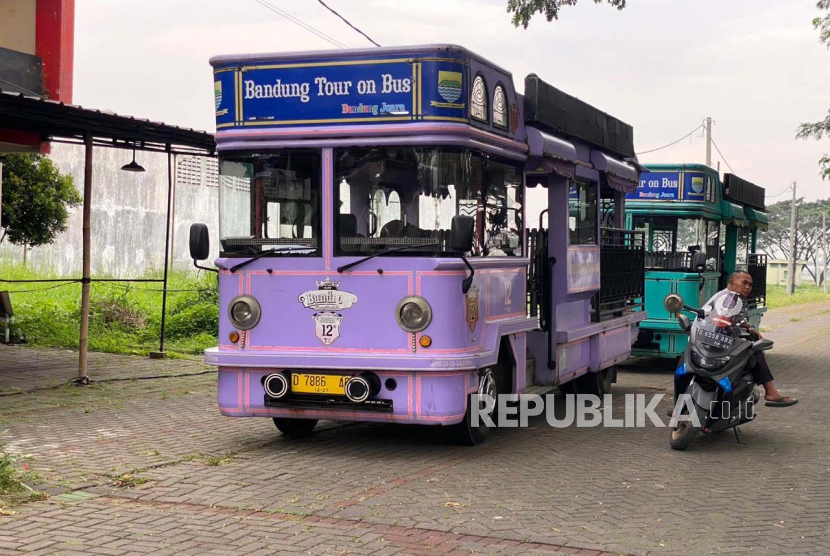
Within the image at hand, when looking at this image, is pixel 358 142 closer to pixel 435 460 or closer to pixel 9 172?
pixel 435 460

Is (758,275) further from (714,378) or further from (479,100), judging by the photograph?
(479,100)

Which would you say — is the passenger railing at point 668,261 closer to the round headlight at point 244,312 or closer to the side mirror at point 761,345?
the side mirror at point 761,345

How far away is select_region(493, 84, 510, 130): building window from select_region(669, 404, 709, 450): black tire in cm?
284

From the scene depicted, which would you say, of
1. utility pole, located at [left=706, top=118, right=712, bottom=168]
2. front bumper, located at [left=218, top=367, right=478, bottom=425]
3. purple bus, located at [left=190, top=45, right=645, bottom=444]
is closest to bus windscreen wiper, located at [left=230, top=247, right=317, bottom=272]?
purple bus, located at [left=190, top=45, right=645, bottom=444]

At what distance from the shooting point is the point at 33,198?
22.2 m

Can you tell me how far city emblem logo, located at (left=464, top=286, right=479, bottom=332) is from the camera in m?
8.50

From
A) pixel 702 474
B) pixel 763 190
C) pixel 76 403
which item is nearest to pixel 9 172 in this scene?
pixel 76 403

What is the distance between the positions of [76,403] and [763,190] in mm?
14700

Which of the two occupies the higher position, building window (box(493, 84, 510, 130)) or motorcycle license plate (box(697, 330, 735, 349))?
building window (box(493, 84, 510, 130))

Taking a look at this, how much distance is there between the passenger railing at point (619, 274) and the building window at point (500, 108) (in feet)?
10.5

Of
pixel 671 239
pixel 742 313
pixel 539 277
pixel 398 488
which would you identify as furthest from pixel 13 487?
pixel 671 239

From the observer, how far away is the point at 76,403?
37.6ft

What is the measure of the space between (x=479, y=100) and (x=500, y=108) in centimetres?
54

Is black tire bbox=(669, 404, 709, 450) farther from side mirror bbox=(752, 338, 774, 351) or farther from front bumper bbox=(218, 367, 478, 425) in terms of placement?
front bumper bbox=(218, 367, 478, 425)
